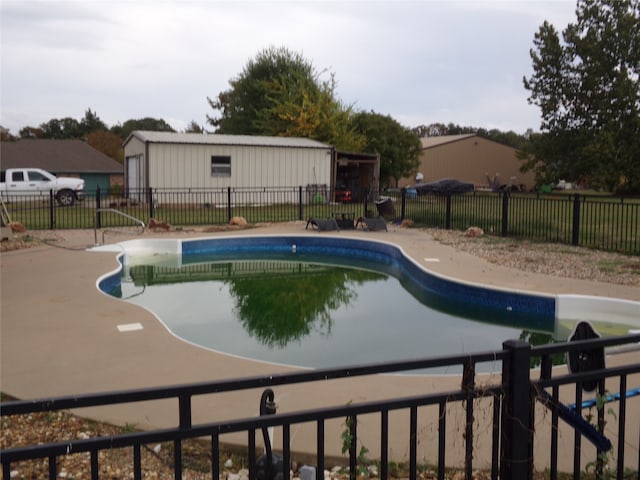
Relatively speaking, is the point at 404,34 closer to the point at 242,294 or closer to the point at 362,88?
the point at 242,294

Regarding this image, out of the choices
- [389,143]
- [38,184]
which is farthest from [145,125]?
[38,184]

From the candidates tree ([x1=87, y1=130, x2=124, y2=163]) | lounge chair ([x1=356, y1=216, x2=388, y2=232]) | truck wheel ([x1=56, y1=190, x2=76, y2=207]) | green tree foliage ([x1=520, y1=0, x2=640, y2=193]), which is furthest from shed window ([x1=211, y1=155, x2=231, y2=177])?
tree ([x1=87, y1=130, x2=124, y2=163])

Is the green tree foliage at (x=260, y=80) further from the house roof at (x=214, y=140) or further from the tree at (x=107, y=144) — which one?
the tree at (x=107, y=144)

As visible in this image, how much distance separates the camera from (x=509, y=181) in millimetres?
48906

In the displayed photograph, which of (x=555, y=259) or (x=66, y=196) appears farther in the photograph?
(x=66, y=196)

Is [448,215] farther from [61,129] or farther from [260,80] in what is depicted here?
[61,129]

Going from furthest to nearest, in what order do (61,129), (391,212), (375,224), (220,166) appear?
1. (61,129)
2. (220,166)
3. (391,212)
4. (375,224)

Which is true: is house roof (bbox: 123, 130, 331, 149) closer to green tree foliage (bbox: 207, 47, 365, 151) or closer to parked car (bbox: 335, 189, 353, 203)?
parked car (bbox: 335, 189, 353, 203)

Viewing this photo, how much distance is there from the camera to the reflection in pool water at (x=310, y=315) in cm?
711

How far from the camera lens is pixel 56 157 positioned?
124 feet

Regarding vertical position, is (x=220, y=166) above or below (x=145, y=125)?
below

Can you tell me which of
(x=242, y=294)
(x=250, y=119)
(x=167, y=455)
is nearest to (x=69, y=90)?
(x=250, y=119)

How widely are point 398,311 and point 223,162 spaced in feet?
51.7

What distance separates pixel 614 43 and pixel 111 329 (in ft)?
117
